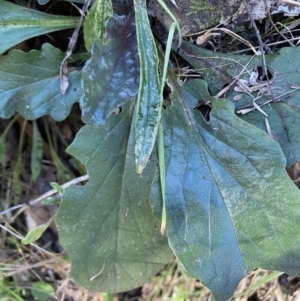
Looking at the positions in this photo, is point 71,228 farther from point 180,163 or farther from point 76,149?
point 180,163

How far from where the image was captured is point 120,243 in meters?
1.01

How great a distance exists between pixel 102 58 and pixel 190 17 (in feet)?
0.73

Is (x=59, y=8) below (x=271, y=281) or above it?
above

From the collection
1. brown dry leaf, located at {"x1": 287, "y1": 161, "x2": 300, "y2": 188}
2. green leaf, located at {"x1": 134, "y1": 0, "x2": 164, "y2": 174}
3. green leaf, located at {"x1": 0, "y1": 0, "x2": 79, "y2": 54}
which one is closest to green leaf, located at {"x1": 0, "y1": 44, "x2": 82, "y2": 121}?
green leaf, located at {"x1": 0, "y1": 0, "x2": 79, "y2": 54}

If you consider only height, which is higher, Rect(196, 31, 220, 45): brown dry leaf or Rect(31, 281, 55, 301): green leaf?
Rect(196, 31, 220, 45): brown dry leaf

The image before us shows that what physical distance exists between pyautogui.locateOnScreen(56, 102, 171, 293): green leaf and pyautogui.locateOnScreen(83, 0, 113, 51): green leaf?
0.53ft

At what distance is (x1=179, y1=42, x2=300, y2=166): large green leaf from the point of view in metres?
0.91

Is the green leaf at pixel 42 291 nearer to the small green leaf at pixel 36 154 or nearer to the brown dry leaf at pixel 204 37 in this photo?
the small green leaf at pixel 36 154

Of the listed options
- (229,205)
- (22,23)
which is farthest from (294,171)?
(22,23)

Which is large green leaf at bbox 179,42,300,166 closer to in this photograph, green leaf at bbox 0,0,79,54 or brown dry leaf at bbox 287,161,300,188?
brown dry leaf at bbox 287,161,300,188

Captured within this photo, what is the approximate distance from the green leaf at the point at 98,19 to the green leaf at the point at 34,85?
0.13m

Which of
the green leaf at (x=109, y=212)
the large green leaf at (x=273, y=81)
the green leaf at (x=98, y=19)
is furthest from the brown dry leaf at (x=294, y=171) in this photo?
the green leaf at (x=98, y=19)

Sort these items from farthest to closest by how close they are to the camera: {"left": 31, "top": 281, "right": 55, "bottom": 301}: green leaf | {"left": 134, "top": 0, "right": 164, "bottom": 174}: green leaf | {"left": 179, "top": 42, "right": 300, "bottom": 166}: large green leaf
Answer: {"left": 31, "top": 281, "right": 55, "bottom": 301}: green leaf < {"left": 179, "top": 42, "right": 300, "bottom": 166}: large green leaf < {"left": 134, "top": 0, "right": 164, "bottom": 174}: green leaf

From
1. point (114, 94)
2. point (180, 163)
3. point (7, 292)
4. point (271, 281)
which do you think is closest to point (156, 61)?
point (114, 94)
